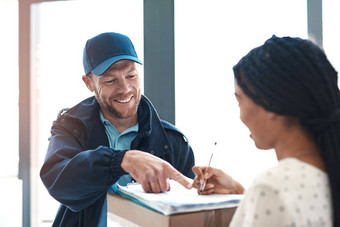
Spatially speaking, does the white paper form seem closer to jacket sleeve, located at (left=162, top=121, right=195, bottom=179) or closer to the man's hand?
the man's hand

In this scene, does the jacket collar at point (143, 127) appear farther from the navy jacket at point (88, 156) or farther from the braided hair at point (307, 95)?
the braided hair at point (307, 95)

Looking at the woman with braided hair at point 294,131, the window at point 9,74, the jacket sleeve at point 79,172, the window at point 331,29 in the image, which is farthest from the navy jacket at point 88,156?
the window at point 9,74

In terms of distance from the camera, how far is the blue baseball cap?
150 centimetres

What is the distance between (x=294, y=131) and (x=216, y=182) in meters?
0.37

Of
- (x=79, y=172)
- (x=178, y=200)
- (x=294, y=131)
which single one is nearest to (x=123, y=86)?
(x=79, y=172)

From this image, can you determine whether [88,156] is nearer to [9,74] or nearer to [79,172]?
[79,172]

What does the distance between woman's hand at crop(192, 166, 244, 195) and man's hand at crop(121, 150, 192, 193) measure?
0.13 ft

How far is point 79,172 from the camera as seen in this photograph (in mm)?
1141

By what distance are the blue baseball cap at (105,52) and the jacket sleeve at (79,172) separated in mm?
366

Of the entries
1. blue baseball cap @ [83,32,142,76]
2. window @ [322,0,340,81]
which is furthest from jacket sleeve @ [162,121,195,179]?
window @ [322,0,340,81]

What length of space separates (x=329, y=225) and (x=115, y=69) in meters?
1.09

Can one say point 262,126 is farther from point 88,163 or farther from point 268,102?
point 88,163

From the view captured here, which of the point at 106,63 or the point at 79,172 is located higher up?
the point at 106,63

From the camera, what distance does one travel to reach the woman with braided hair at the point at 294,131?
0.63 m
